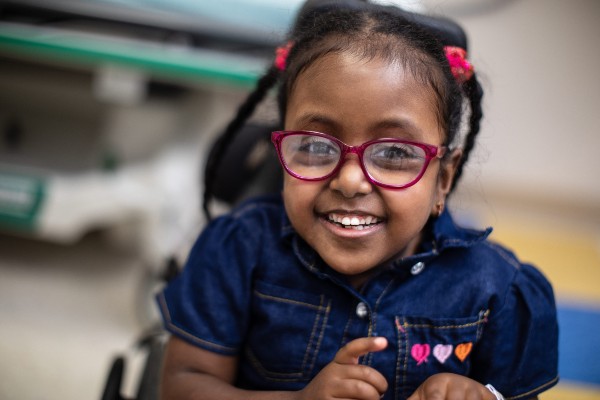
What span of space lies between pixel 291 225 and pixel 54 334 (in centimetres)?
107

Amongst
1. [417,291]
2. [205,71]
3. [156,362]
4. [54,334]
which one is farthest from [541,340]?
[54,334]

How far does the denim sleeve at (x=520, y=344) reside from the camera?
31.1 inches

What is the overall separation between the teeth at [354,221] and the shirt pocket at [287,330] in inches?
5.0

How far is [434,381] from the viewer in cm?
68

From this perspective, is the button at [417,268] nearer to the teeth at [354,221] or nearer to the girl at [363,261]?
the girl at [363,261]

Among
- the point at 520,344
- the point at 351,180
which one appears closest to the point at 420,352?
the point at 520,344

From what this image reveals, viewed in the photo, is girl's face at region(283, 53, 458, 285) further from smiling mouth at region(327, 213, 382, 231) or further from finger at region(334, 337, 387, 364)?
finger at region(334, 337, 387, 364)

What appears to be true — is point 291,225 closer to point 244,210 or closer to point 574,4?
point 244,210

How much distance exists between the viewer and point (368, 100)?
687mm

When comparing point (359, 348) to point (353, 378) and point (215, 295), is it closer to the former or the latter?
point (353, 378)

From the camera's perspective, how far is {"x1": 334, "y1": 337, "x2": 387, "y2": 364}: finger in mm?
634

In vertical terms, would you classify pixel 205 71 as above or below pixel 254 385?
above

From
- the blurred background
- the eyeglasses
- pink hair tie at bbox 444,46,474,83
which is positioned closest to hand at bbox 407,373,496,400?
the eyeglasses

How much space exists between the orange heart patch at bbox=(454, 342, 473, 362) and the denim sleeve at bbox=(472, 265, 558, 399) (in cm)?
3
